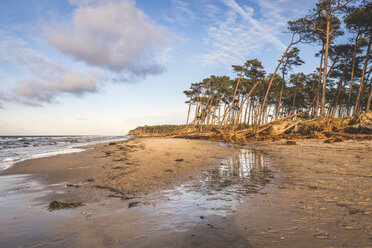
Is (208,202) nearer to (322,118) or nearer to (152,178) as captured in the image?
(152,178)

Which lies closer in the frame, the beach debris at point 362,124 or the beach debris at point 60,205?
the beach debris at point 60,205

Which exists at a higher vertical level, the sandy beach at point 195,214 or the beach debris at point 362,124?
the beach debris at point 362,124

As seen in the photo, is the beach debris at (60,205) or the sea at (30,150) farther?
the sea at (30,150)

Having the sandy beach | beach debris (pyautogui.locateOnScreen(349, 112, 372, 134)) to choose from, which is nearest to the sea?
the sandy beach

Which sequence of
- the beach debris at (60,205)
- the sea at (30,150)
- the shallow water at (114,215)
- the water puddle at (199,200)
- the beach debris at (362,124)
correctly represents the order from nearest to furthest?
the shallow water at (114,215)
the water puddle at (199,200)
the beach debris at (60,205)
the sea at (30,150)
the beach debris at (362,124)

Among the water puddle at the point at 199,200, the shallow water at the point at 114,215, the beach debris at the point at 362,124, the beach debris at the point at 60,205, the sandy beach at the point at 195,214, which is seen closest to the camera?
the sandy beach at the point at 195,214

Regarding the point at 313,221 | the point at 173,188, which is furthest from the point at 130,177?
the point at 313,221

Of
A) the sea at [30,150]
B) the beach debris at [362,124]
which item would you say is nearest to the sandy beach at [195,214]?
the sea at [30,150]

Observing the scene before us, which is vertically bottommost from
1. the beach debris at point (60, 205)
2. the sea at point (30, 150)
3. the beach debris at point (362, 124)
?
the sea at point (30, 150)

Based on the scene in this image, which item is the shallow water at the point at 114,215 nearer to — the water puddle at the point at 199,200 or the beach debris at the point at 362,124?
the water puddle at the point at 199,200

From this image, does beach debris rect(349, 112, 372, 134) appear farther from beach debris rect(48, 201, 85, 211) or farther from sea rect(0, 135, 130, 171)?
sea rect(0, 135, 130, 171)

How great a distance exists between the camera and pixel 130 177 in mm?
4230

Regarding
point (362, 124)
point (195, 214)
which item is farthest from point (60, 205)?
point (362, 124)

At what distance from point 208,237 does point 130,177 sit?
9.62ft
